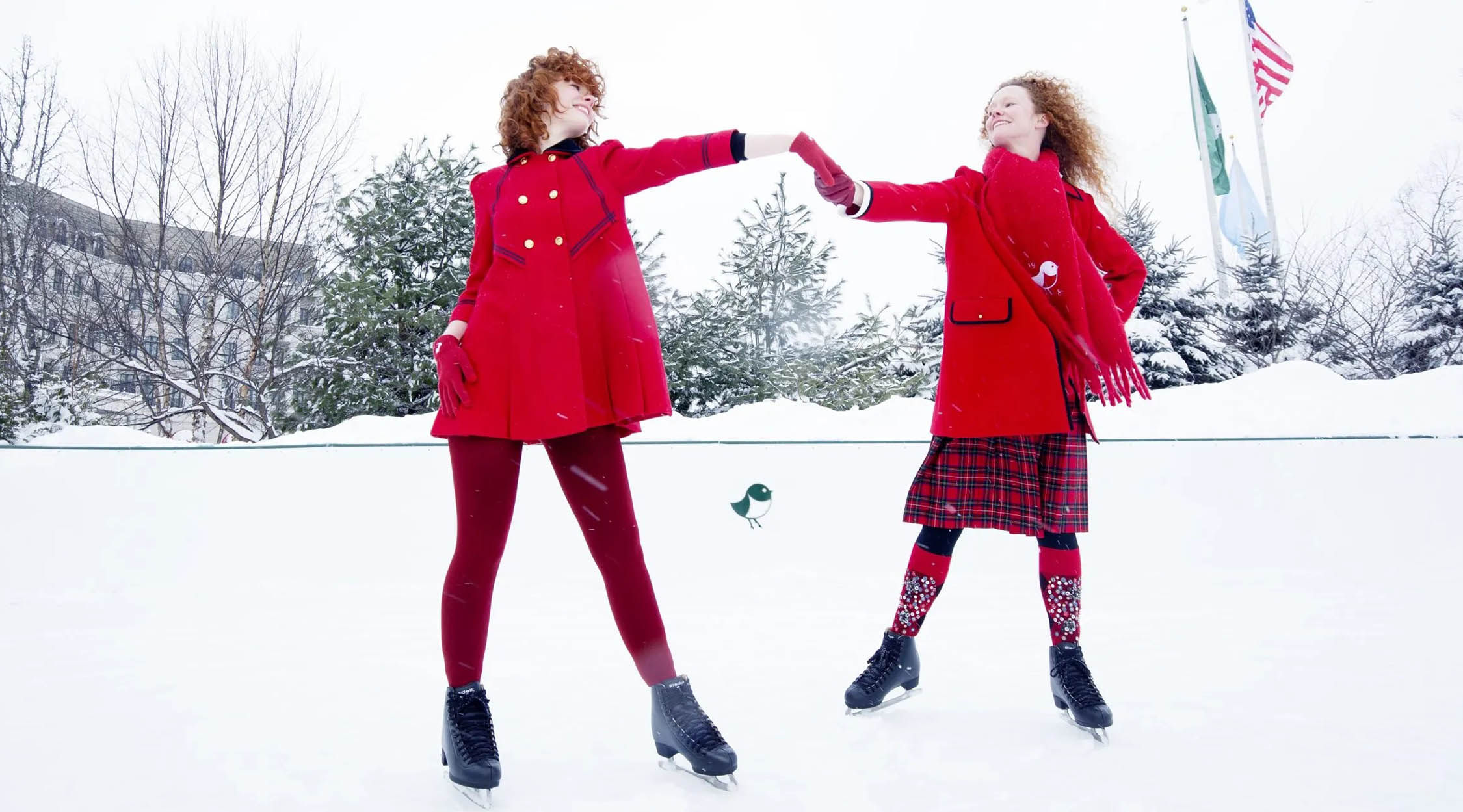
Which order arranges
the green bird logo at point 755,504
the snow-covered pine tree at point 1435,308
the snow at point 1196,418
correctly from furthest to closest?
the snow-covered pine tree at point 1435,308
the snow at point 1196,418
the green bird logo at point 755,504

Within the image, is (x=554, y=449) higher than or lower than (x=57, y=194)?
lower

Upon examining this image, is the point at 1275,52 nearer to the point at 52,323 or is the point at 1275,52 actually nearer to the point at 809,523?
the point at 809,523

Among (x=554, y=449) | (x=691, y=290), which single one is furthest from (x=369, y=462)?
(x=691, y=290)

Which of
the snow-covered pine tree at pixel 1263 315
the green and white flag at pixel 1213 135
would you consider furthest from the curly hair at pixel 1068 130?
the green and white flag at pixel 1213 135

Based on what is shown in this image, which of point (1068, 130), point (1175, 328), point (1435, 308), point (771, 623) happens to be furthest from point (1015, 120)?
point (1435, 308)

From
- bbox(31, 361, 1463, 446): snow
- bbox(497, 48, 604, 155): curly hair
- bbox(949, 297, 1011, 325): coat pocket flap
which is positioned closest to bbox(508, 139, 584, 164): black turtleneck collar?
bbox(497, 48, 604, 155): curly hair

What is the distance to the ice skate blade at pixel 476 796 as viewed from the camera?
1.61 metres

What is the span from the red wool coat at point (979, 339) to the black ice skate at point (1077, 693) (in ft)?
1.67

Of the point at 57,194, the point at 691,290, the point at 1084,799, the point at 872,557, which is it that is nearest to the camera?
the point at 1084,799

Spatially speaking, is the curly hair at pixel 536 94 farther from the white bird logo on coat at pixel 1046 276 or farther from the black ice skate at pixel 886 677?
the black ice skate at pixel 886 677

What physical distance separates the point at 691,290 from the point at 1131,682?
26.8ft

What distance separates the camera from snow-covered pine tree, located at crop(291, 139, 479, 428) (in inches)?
326

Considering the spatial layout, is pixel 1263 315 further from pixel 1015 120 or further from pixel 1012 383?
pixel 1012 383

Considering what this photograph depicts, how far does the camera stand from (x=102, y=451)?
4.32 meters
